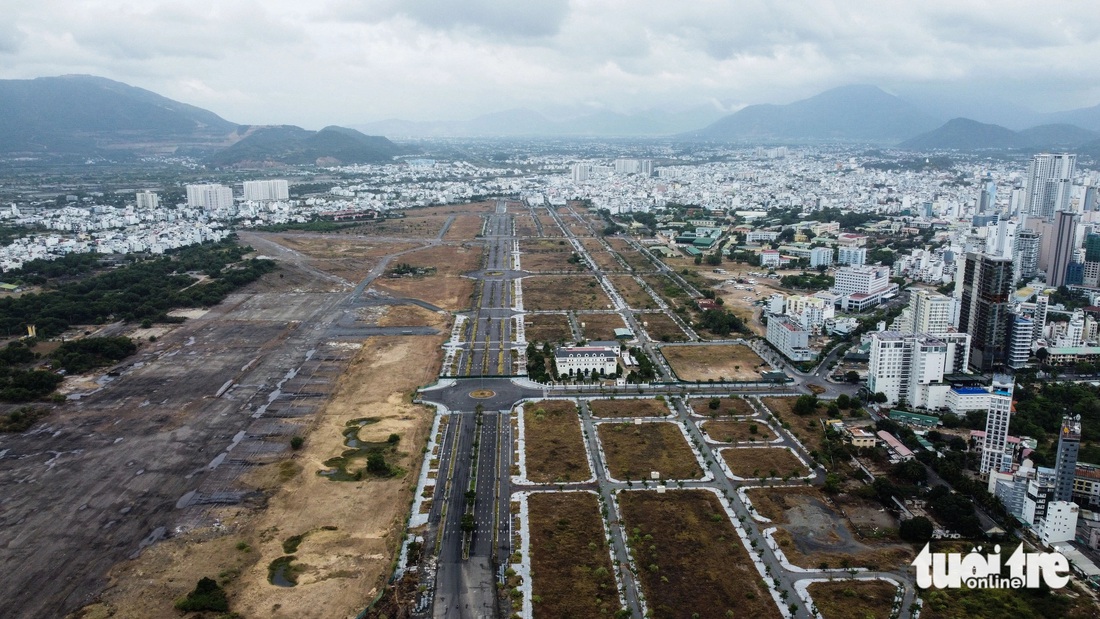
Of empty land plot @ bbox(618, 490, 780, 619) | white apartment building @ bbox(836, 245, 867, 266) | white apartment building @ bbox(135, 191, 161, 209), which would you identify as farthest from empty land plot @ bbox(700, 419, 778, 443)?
white apartment building @ bbox(135, 191, 161, 209)

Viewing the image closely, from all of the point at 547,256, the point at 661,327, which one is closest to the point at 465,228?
the point at 547,256

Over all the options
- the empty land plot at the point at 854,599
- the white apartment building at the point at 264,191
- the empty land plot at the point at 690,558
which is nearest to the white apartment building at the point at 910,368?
the empty land plot at the point at 690,558

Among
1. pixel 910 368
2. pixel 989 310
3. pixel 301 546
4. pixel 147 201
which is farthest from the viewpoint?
pixel 147 201

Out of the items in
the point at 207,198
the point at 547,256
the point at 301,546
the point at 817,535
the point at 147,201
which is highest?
the point at 207,198

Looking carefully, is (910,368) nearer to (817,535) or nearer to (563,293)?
(817,535)

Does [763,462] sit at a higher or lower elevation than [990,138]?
lower
